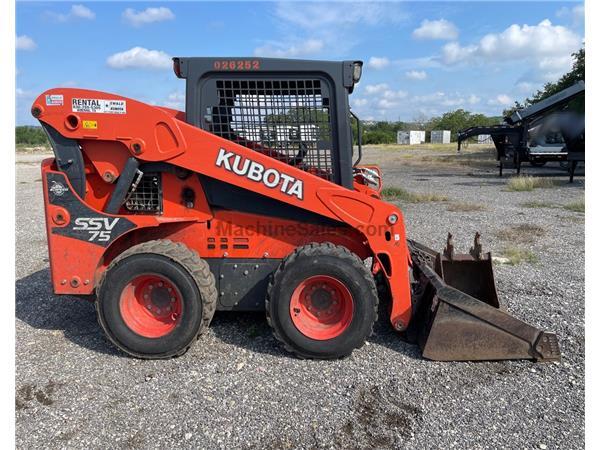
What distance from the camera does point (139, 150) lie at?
145 inches

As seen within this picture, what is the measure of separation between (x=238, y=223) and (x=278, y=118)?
100cm

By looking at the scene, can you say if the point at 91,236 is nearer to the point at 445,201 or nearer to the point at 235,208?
the point at 235,208

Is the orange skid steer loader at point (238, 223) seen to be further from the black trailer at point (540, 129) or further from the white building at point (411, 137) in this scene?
the white building at point (411, 137)

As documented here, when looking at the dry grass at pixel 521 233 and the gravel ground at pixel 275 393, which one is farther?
the dry grass at pixel 521 233

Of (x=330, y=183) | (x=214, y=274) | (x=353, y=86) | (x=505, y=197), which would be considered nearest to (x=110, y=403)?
(x=214, y=274)

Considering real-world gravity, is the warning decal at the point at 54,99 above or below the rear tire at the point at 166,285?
above

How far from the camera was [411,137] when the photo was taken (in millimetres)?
70562

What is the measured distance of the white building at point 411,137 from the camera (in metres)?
70.8

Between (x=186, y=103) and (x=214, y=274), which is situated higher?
(x=186, y=103)

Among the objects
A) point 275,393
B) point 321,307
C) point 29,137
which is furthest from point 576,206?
point 29,137

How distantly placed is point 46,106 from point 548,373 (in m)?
4.52

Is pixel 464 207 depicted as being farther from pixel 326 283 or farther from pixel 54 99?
pixel 54 99

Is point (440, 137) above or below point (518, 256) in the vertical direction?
above

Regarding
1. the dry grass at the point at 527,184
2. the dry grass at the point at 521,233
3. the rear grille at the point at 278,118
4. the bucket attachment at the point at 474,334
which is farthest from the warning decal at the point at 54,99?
the dry grass at the point at 527,184
